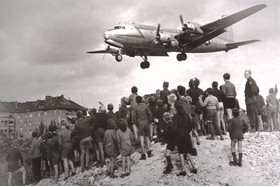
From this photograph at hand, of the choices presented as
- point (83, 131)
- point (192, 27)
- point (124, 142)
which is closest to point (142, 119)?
point (124, 142)

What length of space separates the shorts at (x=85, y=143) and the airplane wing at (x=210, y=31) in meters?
12.5

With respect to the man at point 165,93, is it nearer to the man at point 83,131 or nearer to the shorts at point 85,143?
the man at point 83,131

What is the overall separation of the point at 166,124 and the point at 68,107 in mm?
71933

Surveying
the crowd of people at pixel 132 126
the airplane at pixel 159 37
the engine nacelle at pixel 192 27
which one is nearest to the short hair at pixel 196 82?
the crowd of people at pixel 132 126

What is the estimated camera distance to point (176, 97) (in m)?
10.0

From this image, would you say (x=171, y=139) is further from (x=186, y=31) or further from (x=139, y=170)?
(x=186, y=31)

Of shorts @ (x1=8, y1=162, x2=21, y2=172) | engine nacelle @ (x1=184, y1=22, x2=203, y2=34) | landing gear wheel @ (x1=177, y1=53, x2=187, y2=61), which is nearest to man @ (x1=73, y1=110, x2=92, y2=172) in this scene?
shorts @ (x1=8, y1=162, x2=21, y2=172)

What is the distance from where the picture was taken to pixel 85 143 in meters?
10.6

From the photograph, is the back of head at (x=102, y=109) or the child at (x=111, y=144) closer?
the child at (x=111, y=144)

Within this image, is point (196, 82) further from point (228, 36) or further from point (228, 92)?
point (228, 36)

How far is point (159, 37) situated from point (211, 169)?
13740 mm

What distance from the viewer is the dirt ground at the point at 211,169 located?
333 inches

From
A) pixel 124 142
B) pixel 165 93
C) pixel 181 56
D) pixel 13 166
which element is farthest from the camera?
pixel 181 56

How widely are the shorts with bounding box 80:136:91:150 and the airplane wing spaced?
12546 mm
